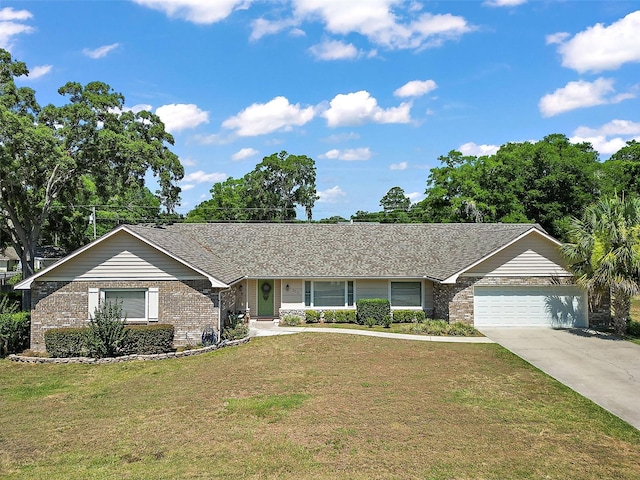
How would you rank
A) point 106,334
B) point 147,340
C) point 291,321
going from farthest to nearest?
point 291,321, point 147,340, point 106,334

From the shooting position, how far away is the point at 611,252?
1903cm

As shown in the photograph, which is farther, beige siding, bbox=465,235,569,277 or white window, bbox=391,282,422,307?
white window, bbox=391,282,422,307

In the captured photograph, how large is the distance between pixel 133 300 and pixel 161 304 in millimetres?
1191

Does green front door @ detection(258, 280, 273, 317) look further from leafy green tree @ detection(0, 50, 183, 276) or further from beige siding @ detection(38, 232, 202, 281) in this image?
leafy green tree @ detection(0, 50, 183, 276)

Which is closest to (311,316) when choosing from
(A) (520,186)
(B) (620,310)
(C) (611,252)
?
(C) (611,252)

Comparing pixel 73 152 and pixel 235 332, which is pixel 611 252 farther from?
pixel 73 152

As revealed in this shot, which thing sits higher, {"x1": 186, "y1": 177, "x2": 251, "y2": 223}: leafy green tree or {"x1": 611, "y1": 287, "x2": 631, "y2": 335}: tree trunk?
{"x1": 186, "y1": 177, "x2": 251, "y2": 223}: leafy green tree

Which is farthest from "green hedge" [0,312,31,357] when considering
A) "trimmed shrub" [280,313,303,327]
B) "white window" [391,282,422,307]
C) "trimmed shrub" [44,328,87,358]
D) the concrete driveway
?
the concrete driveway

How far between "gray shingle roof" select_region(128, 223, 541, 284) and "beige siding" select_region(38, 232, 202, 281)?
102cm

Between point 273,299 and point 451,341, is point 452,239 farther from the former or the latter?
point 273,299

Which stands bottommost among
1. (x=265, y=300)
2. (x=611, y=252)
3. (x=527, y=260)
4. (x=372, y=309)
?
(x=372, y=309)

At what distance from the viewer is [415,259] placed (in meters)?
24.4

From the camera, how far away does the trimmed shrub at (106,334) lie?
16.2 m

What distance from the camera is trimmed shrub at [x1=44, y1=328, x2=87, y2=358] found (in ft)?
54.6
